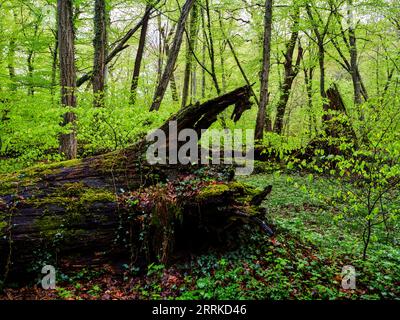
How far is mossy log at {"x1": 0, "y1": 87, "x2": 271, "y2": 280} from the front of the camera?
4535 millimetres

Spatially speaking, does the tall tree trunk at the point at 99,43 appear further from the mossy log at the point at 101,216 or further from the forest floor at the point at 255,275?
the forest floor at the point at 255,275

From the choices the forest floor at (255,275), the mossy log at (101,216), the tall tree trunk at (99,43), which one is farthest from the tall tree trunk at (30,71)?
the forest floor at (255,275)

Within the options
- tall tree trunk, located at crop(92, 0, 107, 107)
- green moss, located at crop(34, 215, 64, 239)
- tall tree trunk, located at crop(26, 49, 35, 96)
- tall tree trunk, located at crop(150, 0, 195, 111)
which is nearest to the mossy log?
green moss, located at crop(34, 215, 64, 239)

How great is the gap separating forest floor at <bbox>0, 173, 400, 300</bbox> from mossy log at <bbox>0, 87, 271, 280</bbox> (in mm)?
300

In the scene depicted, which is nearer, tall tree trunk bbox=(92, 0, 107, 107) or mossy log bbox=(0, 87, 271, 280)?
mossy log bbox=(0, 87, 271, 280)

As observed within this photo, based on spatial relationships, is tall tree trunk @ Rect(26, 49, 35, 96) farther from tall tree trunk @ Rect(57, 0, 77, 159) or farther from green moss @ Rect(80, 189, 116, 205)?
green moss @ Rect(80, 189, 116, 205)

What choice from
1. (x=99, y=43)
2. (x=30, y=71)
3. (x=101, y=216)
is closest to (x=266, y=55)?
(x=99, y=43)

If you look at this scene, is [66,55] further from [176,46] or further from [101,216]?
[101,216]

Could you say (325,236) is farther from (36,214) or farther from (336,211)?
(36,214)

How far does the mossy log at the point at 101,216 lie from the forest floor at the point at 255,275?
300 mm

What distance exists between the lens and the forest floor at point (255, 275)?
394 centimetres

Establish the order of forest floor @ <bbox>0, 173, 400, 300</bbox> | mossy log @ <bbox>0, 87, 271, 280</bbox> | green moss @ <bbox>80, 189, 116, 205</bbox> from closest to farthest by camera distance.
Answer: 1. forest floor @ <bbox>0, 173, 400, 300</bbox>
2. mossy log @ <bbox>0, 87, 271, 280</bbox>
3. green moss @ <bbox>80, 189, 116, 205</bbox>

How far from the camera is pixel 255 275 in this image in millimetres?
4305
